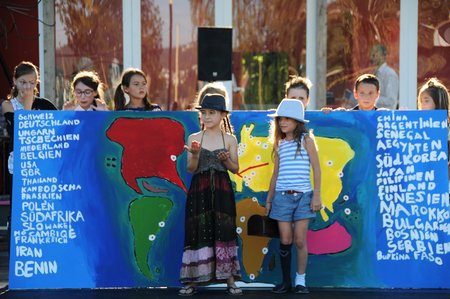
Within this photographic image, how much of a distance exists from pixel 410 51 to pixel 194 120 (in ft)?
18.6

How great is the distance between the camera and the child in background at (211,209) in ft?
21.6

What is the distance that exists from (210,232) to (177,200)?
0.47m

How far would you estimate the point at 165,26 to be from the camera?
39.0 ft

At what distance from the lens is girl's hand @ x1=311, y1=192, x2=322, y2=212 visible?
21.9ft

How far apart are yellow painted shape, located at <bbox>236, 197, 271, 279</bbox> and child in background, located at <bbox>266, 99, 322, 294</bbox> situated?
0.72ft

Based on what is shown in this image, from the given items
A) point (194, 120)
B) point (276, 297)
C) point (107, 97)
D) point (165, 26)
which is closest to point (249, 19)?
point (165, 26)

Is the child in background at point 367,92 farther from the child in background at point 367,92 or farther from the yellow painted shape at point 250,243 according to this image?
the yellow painted shape at point 250,243

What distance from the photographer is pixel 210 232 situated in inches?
261

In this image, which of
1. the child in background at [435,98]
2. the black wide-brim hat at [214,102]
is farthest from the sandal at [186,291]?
the child in background at [435,98]

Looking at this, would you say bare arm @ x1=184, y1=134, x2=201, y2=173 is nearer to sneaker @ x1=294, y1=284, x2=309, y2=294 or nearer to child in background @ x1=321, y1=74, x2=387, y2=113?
sneaker @ x1=294, y1=284, x2=309, y2=294

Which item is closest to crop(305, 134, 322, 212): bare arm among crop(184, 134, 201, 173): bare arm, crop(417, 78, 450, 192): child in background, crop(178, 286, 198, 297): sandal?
crop(184, 134, 201, 173): bare arm

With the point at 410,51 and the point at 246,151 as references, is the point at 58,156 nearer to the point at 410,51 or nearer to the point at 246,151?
the point at 246,151

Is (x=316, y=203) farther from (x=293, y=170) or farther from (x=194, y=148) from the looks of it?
(x=194, y=148)

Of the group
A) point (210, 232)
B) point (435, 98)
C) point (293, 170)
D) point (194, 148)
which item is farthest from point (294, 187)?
point (435, 98)
